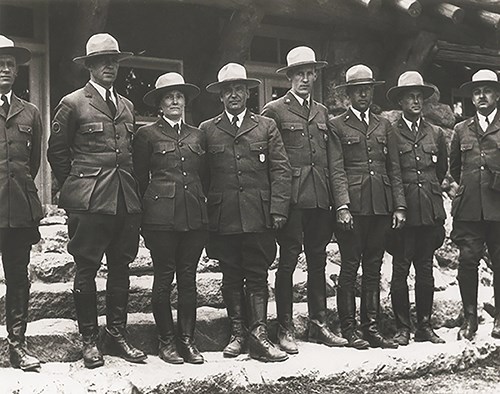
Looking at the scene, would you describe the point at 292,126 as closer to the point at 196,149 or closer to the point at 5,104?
the point at 196,149

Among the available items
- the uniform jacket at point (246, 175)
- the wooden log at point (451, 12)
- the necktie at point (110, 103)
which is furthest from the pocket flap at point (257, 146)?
the wooden log at point (451, 12)

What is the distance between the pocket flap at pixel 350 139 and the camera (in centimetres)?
→ 582

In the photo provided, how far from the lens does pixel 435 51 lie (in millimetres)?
8883

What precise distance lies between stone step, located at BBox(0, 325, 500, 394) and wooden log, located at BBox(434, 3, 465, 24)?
12.6ft

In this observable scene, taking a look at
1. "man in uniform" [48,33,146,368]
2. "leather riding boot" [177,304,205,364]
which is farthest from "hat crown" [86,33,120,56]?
"leather riding boot" [177,304,205,364]

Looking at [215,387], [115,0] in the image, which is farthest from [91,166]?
[115,0]

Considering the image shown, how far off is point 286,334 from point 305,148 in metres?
1.38

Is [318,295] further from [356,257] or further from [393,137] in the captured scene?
[393,137]

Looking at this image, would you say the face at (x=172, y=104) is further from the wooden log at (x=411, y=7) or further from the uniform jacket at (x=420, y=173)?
the wooden log at (x=411, y=7)

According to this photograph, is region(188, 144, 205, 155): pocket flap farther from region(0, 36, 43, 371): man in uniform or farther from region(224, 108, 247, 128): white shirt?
region(0, 36, 43, 371): man in uniform

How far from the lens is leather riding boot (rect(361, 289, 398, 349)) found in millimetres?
5727

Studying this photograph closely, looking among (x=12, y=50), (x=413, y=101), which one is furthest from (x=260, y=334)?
(x=12, y=50)

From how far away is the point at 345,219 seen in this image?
558 cm

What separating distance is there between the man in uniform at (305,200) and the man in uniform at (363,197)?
12 centimetres
